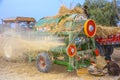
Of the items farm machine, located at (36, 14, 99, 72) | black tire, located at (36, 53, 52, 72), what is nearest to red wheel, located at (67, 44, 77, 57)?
farm machine, located at (36, 14, 99, 72)

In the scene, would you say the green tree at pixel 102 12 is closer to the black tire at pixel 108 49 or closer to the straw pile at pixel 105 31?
the black tire at pixel 108 49

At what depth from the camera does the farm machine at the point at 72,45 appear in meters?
9.45

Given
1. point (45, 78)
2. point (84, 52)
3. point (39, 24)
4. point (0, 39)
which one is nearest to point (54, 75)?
point (45, 78)

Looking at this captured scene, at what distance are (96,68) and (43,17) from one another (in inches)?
155

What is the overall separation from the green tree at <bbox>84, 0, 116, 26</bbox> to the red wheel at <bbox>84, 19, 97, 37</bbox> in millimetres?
9434

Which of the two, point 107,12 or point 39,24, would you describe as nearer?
point 39,24

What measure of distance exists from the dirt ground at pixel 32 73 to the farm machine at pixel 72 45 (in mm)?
333

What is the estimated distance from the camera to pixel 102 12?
66.1 feet

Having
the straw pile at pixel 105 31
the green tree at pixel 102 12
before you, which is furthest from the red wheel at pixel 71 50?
the green tree at pixel 102 12

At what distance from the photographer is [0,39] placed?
14094 mm

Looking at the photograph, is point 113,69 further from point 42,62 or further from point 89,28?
point 42,62

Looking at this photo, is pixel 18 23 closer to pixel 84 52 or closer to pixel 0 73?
pixel 0 73

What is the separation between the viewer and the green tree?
19562mm

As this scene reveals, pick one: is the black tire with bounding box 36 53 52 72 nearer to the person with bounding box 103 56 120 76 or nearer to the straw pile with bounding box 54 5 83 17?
the straw pile with bounding box 54 5 83 17
